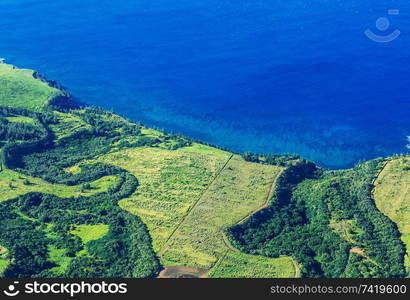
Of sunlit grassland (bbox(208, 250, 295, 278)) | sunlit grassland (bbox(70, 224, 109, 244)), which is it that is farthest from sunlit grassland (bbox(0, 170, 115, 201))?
sunlit grassland (bbox(208, 250, 295, 278))

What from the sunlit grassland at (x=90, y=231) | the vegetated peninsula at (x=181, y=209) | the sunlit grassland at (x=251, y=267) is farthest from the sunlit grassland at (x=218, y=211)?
the sunlit grassland at (x=90, y=231)

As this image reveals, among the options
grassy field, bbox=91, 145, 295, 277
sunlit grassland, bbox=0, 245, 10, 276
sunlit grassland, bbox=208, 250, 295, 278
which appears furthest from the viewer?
grassy field, bbox=91, 145, 295, 277

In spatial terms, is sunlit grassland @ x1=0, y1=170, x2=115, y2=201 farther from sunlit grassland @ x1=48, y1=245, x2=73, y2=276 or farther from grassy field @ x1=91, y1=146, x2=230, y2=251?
sunlit grassland @ x1=48, y1=245, x2=73, y2=276

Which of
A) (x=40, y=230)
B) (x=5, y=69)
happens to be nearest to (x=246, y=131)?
(x=40, y=230)

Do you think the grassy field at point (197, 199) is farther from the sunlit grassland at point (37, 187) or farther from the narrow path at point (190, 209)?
the sunlit grassland at point (37, 187)

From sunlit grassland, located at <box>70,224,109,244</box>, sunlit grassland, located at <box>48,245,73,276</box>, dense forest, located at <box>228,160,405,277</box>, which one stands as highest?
dense forest, located at <box>228,160,405,277</box>

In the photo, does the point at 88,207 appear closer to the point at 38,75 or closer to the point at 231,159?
the point at 231,159
